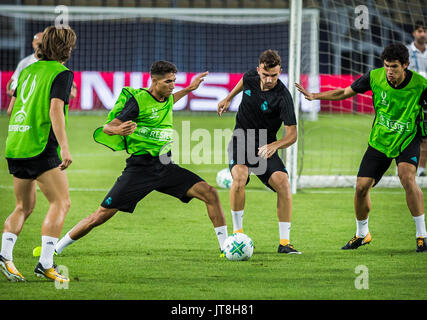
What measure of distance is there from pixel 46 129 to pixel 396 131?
11.1 feet

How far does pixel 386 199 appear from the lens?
1092 cm

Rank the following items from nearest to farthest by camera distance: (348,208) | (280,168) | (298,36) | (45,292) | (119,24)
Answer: (45,292) < (280,168) < (348,208) < (298,36) < (119,24)

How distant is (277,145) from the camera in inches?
272

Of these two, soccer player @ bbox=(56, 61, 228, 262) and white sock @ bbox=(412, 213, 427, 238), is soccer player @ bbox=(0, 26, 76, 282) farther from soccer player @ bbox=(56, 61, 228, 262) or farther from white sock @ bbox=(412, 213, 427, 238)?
white sock @ bbox=(412, 213, 427, 238)

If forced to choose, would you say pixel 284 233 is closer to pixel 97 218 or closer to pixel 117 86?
pixel 97 218


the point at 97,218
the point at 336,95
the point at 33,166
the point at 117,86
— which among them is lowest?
the point at 97,218

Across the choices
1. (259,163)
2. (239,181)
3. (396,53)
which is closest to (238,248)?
(239,181)

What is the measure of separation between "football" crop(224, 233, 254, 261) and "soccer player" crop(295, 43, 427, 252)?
1181mm

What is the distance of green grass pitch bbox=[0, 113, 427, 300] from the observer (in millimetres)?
5516

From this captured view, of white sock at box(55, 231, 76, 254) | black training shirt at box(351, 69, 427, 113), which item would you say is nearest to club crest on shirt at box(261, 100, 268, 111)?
black training shirt at box(351, 69, 427, 113)

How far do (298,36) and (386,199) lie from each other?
263 cm

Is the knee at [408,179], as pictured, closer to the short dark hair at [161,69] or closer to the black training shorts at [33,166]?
the short dark hair at [161,69]

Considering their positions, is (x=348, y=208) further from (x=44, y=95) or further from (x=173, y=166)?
(x=44, y=95)

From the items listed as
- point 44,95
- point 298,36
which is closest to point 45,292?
point 44,95
